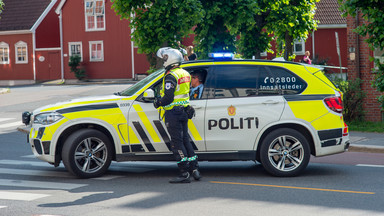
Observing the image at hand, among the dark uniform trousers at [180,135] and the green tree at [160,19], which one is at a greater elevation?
the green tree at [160,19]

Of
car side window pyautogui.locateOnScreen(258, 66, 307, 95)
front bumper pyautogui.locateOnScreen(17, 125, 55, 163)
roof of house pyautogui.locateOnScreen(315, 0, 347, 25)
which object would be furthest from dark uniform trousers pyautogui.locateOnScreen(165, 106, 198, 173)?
roof of house pyautogui.locateOnScreen(315, 0, 347, 25)

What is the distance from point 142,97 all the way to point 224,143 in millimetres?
1375

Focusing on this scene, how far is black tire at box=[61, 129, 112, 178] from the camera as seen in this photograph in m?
8.77

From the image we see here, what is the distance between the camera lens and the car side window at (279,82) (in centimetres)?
904

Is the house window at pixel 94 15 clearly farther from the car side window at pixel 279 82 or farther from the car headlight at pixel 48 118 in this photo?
the car side window at pixel 279 82

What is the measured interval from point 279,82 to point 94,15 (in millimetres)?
41036

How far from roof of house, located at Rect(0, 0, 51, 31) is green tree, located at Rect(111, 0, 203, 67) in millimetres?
36621

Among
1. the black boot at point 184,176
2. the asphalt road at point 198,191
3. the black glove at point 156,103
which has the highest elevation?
the black glove at point 156,103

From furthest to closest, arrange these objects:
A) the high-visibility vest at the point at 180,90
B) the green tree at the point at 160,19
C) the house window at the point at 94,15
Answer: the house window at the point at 94,15 → the green tree at the point at 160,19 → the high-visibility vest at the point at 180,90

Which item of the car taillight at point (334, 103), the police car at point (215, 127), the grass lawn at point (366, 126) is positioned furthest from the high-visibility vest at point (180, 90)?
the grass lawn at point (366, 126)

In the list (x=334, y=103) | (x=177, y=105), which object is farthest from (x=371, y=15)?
(x=177, y=105)

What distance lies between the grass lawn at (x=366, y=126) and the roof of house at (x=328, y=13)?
25942 millimetres

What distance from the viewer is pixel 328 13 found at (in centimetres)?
4203

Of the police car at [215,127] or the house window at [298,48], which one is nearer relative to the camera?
the police car at [215,127]
